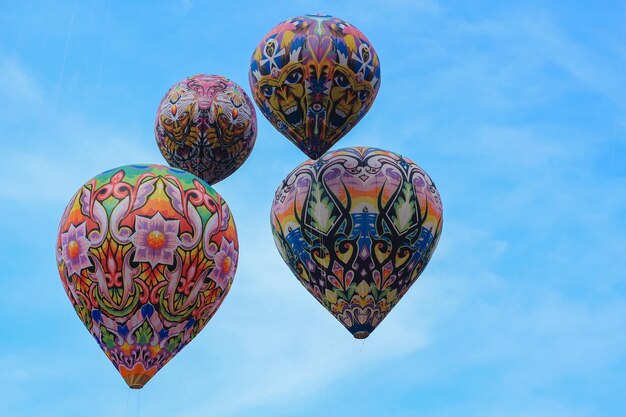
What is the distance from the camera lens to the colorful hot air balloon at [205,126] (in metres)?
21.2

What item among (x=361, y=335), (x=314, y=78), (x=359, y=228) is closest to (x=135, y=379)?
(x=361, y=335)

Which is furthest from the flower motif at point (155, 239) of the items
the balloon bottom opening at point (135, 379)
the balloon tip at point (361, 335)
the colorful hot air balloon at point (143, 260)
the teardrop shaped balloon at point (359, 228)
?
the balloon tip at point (361, 335)

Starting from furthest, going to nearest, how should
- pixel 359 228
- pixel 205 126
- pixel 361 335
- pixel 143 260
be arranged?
1. pixel 205 126
2. pixel 361 335
3. pixel 359 228
4. pixel 143 260

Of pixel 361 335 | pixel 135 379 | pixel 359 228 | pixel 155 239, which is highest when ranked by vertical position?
pixel 359 228

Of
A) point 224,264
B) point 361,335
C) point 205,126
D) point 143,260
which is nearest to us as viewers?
point 143,260

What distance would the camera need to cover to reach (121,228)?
709 inches

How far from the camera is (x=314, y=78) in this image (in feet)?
61.5

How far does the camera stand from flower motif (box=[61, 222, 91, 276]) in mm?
18156

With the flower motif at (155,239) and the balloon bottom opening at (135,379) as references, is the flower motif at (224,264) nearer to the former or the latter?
the flower motif at (155,239)

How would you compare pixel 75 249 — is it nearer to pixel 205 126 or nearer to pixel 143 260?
pixel 143 260

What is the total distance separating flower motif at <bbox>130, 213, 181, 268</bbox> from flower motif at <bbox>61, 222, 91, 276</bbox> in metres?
0.67

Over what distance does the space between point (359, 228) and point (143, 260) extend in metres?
3.10

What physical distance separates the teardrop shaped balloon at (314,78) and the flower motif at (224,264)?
1.75 metres

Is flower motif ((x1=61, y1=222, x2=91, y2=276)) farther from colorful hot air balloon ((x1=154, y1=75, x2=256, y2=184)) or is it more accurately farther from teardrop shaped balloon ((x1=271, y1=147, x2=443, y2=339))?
colorful hot air balloon ((x1=154, y1=75, x2=256, y2=184))
